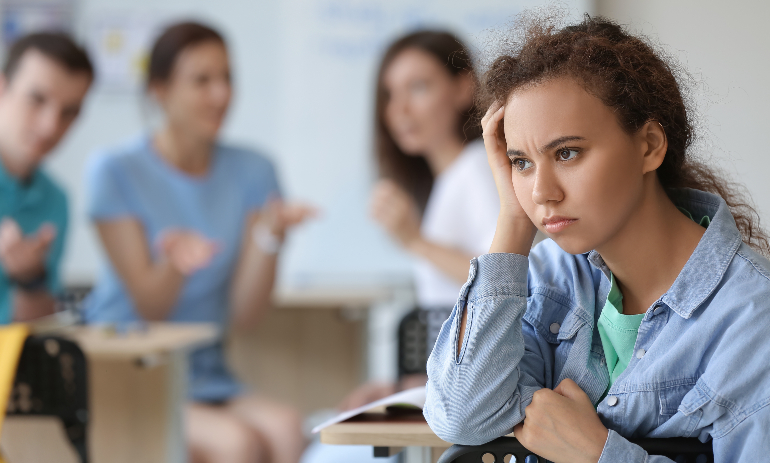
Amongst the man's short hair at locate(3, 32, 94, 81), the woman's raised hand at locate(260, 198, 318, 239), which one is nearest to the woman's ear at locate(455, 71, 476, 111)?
the woman's raised hand at locate(260, 198, 318, 239)

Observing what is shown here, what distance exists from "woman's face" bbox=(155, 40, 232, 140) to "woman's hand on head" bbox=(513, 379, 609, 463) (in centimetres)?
200

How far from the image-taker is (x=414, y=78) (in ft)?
7.11

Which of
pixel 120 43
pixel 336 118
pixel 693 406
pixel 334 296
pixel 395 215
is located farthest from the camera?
pixel 120 43

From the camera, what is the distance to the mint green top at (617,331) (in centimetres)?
88

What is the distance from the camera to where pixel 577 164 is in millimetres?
804

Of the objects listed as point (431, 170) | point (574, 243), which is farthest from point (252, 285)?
point (574, 243)

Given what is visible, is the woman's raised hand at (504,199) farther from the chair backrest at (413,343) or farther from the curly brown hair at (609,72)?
the chair backrest at (413,343)

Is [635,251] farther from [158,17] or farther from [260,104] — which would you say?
[158,17]

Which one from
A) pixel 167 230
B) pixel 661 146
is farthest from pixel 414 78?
pixel 661 146

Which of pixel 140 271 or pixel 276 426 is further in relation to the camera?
pixel 140 271

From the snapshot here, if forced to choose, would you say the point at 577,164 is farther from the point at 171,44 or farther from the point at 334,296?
the point at 334,296

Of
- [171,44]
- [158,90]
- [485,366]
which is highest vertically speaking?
[171,44]

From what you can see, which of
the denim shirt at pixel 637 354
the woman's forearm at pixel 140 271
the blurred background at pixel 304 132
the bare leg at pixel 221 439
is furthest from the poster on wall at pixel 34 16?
the denim shirt at pixel 637 354

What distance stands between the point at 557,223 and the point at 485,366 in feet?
0.60
